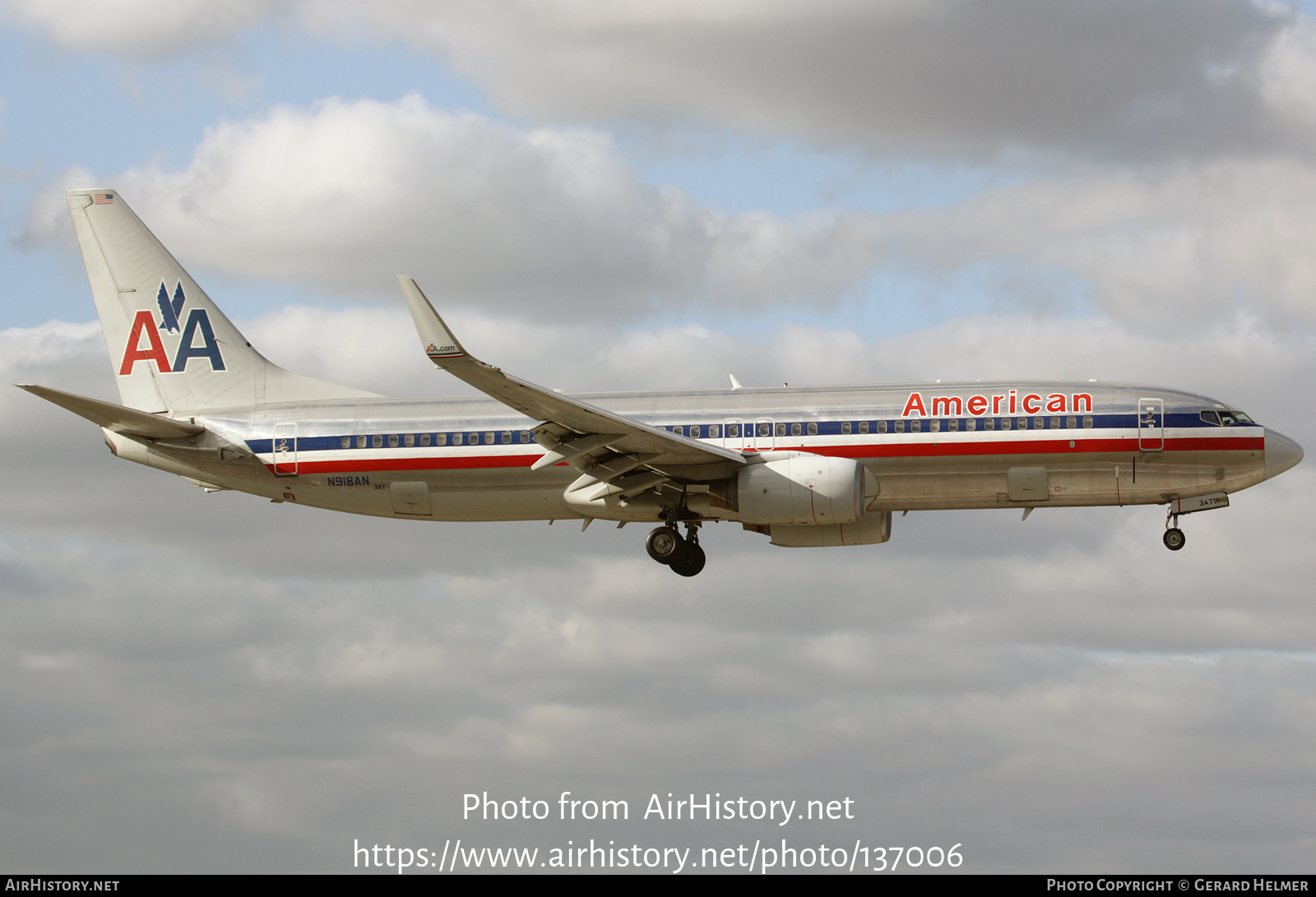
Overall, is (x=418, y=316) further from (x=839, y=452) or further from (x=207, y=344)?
(x=207, y=344)

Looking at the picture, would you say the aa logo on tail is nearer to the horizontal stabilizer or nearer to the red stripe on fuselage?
the horizontal stabilizer

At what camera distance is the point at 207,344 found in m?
44.8

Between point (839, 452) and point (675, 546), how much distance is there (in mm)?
5290

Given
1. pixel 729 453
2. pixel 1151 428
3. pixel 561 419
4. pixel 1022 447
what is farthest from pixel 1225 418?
pixel 561 419

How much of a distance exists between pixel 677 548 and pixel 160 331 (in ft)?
61.0

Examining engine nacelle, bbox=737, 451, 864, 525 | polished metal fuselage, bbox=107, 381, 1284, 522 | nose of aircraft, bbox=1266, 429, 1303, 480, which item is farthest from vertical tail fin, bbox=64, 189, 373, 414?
nose of aircraft, bbox=1266, 429, 1303, 480

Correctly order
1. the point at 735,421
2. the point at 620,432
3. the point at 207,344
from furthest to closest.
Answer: the point at 207,344, the point at 735,421, the point at 620,432

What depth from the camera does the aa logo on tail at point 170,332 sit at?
44.6 meters

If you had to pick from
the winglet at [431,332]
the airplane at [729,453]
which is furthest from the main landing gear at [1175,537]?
the winglet at [431,332]

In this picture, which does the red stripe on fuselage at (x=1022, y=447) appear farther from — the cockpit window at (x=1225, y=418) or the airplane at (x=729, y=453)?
the cockpit window at (x=1225, y=418)

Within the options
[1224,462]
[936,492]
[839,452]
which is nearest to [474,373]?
[839,452]

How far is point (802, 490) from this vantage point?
119ft

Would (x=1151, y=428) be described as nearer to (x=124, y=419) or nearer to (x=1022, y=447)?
(x=1022, y=447)

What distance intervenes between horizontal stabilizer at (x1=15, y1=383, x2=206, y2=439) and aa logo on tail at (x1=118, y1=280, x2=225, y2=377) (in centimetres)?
353
